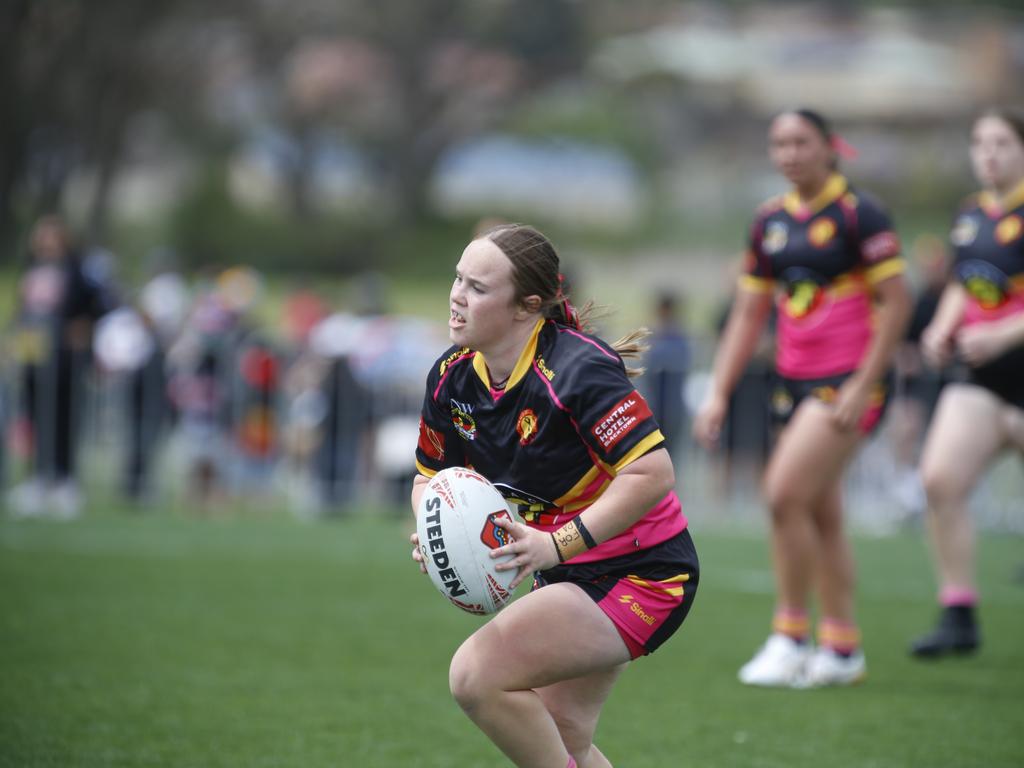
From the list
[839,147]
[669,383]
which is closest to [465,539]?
[839,147]

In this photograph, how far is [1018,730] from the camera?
18.6ft

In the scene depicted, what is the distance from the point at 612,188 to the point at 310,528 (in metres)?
35.4

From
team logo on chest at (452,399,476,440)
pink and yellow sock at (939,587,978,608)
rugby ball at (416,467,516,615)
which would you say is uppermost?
team logo on chest at (452,399,476,440)

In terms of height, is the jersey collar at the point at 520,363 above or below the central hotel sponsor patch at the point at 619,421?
above

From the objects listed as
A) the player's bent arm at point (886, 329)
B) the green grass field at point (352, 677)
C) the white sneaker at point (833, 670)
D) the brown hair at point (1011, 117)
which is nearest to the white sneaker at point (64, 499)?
the green grass field at point (352, 677)

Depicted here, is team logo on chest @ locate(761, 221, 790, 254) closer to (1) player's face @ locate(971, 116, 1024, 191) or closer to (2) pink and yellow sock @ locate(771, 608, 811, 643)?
(1) player's face @ locate(971, 116, 1024, 191)

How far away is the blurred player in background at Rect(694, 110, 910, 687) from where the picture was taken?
6551 millimetres

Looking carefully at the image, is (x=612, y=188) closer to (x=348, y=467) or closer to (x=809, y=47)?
(x=809, y=47)

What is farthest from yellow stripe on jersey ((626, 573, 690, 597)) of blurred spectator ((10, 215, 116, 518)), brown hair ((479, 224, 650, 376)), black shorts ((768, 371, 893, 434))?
blurred spectator ((10, 215, 116, 518))

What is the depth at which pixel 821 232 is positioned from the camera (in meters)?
6.62

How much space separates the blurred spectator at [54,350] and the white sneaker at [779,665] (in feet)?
25.6

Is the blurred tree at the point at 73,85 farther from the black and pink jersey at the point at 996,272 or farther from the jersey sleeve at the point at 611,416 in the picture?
the jersey sleeve at the point at 611,416

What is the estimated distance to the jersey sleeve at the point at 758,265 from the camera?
6848mm

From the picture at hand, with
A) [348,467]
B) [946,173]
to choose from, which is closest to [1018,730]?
[348,467]
